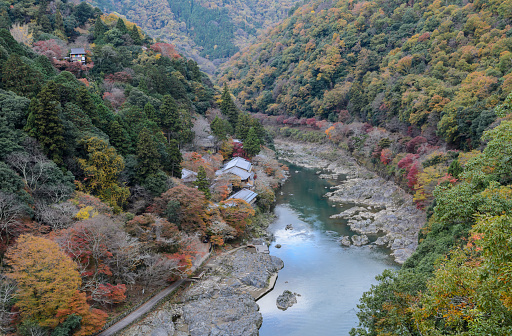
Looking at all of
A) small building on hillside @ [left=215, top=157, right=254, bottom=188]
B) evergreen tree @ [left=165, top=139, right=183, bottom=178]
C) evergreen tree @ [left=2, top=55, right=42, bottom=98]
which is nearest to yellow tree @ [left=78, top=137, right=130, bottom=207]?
evergreen tree @ [left=2, top=55, right=42, bottom=98]

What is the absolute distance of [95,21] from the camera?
44656 millimetres

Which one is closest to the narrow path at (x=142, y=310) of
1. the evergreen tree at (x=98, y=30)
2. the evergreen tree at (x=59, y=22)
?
the evergreen tree at (x=98, y=30)

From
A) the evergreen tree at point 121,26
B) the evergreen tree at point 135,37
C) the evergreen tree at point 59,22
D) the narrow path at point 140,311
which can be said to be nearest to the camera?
the narrow path at point 140,311

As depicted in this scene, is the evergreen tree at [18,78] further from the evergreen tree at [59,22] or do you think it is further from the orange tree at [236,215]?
the evergreen tree at [59,22]

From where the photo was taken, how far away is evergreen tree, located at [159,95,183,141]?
105 feet

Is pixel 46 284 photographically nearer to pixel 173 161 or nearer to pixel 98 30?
pixel 173 161

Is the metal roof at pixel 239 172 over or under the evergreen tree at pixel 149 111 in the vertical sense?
under

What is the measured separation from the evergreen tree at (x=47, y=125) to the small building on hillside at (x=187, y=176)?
1058cm

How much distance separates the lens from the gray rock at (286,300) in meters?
17.7

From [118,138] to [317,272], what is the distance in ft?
51.5

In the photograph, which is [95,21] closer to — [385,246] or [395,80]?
[395,80]

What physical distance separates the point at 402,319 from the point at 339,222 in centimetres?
1834

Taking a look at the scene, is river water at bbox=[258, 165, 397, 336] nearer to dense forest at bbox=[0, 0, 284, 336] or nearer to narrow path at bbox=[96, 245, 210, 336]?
dense forest at bbox=[0, 0, 284, 336]

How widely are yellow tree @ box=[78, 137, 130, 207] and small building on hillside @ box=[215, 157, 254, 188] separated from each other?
12339 mm
